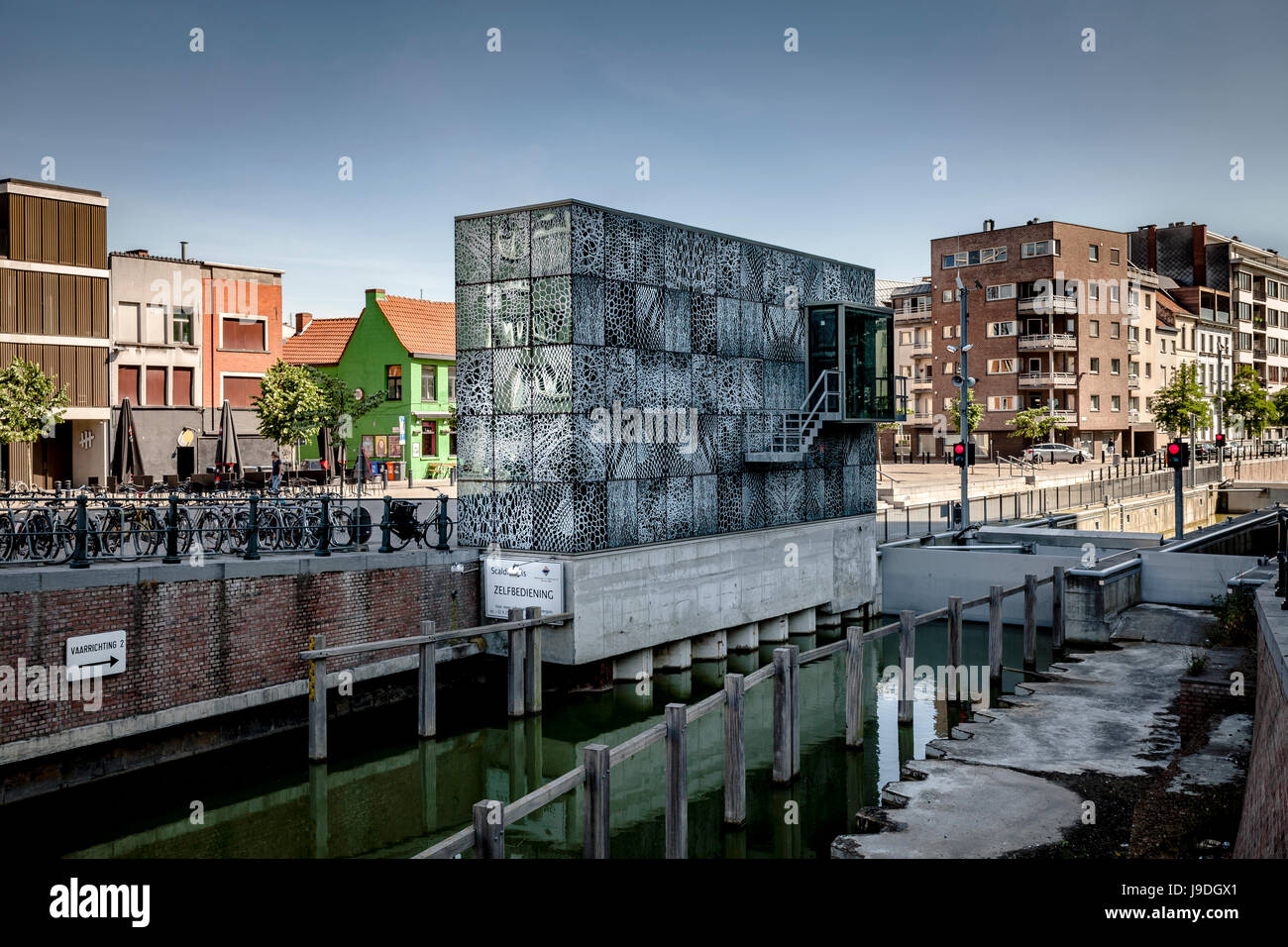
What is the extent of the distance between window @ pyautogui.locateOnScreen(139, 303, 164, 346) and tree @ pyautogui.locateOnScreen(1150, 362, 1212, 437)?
6384 cm

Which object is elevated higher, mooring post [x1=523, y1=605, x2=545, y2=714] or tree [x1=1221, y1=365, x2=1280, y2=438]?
tree [x1=1221, y1=365, x2=1280, y2=438]

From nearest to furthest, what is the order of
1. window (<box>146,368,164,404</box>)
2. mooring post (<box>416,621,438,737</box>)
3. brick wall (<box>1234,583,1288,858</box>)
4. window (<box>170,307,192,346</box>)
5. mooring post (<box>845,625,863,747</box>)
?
brick wall (<box>1234,583,1288,858</box>) < mooring post (<box>845,625,863,747</box>) < mooring post (<box>416,621,438,737</box>) < window (<box>146,368,164,404</box>) < window (<box>170,307,192,346</box>)

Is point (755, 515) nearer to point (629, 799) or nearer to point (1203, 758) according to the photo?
point (629, 799)

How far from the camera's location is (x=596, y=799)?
11273 mm

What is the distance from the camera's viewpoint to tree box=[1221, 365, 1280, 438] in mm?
83438

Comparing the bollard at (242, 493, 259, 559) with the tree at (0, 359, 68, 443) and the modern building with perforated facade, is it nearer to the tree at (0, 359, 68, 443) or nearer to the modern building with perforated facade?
the modern building with perforated facade

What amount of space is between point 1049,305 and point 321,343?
159 ft

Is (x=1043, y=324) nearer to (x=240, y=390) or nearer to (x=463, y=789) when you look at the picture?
(x=240, y=390)

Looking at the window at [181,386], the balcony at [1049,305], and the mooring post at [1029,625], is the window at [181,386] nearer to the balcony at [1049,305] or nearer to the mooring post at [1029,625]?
the mooring post at [1029,625]

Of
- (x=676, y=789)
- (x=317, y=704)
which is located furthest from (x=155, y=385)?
(x=676, y=789)

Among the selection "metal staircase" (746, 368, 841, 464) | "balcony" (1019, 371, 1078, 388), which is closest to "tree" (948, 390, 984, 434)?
"balcony" (1019, 371, 1078, 388)

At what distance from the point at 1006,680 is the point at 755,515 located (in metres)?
6.49

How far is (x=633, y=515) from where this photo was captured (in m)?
21.8
